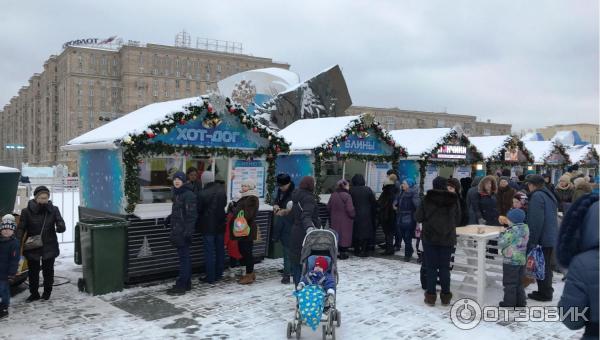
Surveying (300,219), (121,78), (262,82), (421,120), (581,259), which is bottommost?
(300,219)

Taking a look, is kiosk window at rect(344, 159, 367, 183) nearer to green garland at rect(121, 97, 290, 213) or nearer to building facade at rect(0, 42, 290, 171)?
green garland at rect(121, 97, 290, 213)

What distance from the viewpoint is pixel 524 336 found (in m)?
5.21

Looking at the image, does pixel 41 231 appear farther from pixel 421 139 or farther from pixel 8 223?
pixel 421 139

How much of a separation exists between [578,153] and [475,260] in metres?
17.1

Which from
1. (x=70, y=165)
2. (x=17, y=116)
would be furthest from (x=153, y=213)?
(x=17, y=116)

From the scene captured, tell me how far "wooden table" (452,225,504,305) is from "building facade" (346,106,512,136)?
3204 inches

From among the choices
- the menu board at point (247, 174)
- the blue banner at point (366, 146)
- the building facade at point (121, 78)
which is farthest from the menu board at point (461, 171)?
the building facade at point (121, 78)

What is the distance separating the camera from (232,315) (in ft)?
19.1

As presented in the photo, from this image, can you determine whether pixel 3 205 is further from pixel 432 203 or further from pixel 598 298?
pixel 598 298

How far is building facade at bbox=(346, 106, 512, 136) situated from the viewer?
92062mm

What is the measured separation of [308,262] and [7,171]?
5.12 metres

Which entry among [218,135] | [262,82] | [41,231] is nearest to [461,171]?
[218,135]

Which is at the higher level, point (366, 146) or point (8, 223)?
point (366, 146)

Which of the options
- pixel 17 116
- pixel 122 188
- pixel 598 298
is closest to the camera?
pixel 598 298
